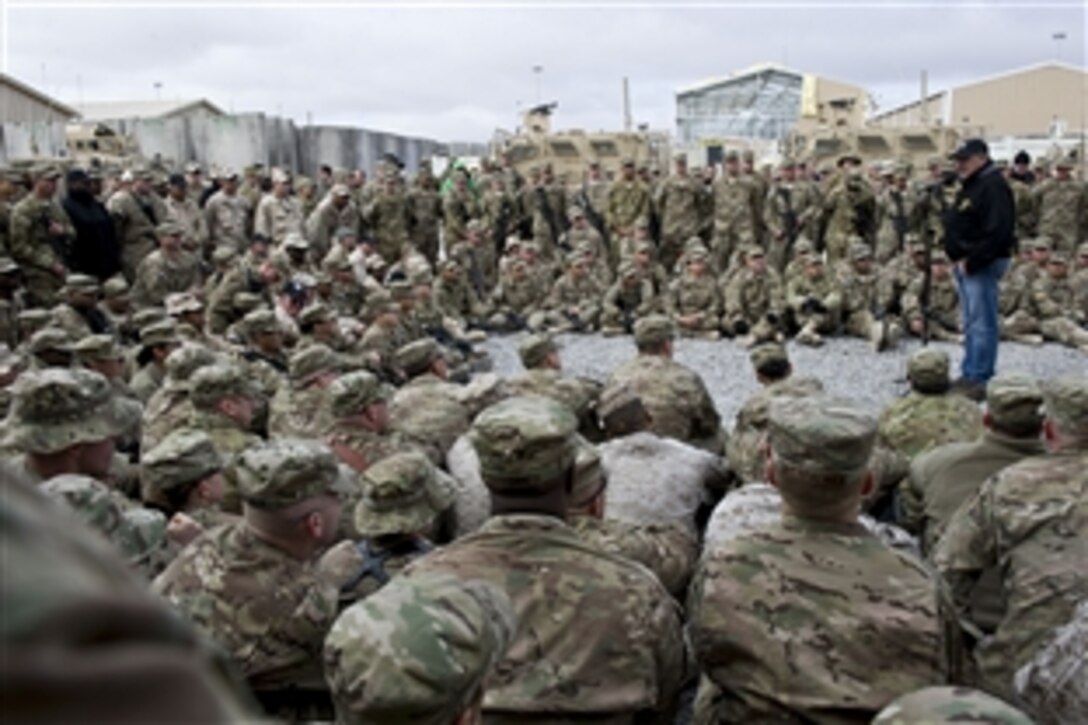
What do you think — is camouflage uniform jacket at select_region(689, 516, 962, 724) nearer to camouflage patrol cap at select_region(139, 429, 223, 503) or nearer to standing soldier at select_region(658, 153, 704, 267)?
camouflage patrol cap at select_region(139, 429, 223, 503)

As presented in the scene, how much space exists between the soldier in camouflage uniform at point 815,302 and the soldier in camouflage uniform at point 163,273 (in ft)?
19.2

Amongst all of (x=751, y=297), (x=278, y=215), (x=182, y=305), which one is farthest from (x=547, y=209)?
(x=182, y=305)

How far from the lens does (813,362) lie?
9.77m

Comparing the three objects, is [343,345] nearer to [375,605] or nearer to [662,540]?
[662,540]

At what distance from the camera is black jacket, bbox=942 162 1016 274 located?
7574mm

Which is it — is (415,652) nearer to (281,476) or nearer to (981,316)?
(281,476)

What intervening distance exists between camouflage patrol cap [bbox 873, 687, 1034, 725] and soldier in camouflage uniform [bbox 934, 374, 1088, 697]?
5.36ft

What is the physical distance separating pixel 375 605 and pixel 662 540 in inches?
86.5

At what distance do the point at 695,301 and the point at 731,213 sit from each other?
11.7 feet

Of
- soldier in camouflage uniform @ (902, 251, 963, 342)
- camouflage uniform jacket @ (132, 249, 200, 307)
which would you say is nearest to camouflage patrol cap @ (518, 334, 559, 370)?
camouflage uniform jacket @ (132, 249, 200, 307)

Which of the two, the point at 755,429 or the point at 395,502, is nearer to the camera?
the point at 395,502

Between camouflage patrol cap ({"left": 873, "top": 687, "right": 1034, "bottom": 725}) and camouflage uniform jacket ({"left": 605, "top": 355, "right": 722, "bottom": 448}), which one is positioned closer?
camouflage patrol cap ({"left": 873, "top": 687, "right": 1034, "bottom": 725})

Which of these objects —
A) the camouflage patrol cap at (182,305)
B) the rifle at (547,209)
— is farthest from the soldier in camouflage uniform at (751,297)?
the camouflage patrol cap at (182,305)

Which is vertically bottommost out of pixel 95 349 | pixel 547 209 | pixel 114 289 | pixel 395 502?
pixel 395 502
